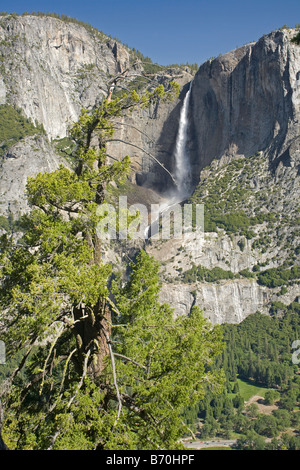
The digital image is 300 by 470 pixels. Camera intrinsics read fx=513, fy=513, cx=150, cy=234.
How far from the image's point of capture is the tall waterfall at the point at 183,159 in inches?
4619

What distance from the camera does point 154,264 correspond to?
9242mm

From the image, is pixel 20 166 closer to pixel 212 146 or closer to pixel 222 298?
pixel 212 146

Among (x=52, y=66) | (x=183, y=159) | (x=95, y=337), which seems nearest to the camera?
(x=95, y=337)

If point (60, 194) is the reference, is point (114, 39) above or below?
above

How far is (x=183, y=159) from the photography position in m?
121

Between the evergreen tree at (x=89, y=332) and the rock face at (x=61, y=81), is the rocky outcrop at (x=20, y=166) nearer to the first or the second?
the rock face at (x=61, y=81)

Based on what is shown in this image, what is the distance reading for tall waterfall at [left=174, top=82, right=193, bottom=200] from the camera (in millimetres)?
117312

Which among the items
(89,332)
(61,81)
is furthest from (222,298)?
(89,332)

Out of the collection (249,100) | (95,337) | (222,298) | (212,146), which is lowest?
(95,337)

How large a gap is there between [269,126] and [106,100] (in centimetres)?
9840

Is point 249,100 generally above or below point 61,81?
below

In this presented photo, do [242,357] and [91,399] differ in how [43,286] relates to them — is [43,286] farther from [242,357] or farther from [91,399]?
[242,357]

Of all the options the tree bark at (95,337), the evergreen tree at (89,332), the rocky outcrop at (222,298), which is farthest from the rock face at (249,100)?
the tree bark at (95,337)

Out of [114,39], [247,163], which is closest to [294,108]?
[247,163]
